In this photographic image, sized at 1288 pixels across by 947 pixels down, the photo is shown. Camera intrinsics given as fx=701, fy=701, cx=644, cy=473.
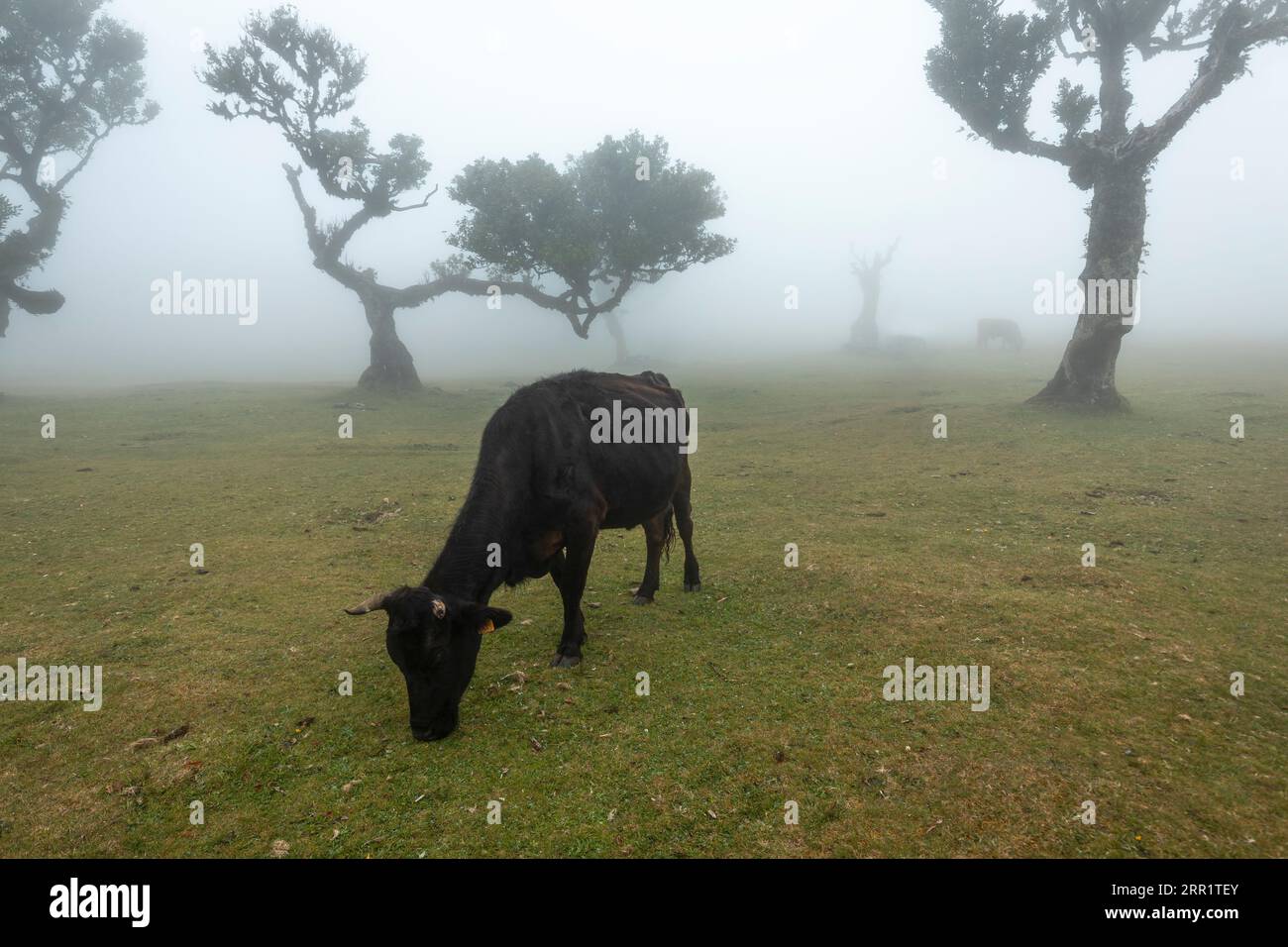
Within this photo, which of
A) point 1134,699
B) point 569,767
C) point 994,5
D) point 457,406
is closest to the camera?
point 569,767

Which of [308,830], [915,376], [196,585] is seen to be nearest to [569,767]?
[308,830]

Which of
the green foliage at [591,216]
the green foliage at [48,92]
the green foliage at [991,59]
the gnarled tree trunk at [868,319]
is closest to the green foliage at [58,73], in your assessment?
the green foliage at [48,92]

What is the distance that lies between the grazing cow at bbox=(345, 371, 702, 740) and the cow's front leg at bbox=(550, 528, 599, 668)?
0.01 m

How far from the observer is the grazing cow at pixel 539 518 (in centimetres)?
516

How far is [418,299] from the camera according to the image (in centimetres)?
3177

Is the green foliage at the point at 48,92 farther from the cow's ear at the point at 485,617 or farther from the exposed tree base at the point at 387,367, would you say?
the cow's ear at the point at 485,617

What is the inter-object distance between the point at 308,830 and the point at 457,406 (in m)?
23.9

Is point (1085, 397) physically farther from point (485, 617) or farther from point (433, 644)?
point (433, 644)

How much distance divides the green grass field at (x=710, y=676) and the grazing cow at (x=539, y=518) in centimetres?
59

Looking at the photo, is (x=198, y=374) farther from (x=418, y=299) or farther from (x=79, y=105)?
(x=418, y=299)

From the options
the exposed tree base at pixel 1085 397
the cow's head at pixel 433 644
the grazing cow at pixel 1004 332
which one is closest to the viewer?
the cow's head at pixel 433 644

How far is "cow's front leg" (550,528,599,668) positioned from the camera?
6691 mm

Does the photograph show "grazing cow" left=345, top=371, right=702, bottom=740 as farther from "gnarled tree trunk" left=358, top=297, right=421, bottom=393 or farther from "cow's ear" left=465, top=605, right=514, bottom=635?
"gnarled tree trunk" left=358, top=297, right=421, bottom=393

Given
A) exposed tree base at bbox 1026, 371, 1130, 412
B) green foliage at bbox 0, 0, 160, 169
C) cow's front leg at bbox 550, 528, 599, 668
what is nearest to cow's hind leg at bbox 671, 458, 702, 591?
cow's front leg at bbox 550, 528, 599, 668
